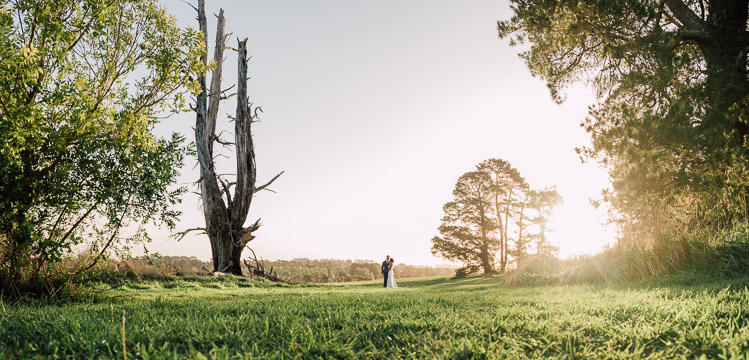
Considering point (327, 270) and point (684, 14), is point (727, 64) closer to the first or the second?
point (684, 14)

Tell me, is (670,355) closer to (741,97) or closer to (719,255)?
(719,255)

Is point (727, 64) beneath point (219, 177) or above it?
above

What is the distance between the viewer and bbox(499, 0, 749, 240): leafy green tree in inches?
403

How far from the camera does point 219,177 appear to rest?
17.4 m

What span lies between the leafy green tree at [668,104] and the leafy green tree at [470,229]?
716 inches

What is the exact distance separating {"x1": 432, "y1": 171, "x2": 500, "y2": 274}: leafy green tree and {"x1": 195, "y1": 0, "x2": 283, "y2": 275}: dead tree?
729 inches

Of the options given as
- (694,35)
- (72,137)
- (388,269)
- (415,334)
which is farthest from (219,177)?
(694,35)

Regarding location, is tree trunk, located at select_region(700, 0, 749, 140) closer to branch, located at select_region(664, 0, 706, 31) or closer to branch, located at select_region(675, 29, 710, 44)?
branch, located at select_region(675, 29, 710, 44)

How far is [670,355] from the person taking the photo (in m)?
2.51

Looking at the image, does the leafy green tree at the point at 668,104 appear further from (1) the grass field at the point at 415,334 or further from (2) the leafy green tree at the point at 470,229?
(2) the leafy green tree at the point at 470,229

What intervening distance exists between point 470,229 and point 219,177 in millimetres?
21549

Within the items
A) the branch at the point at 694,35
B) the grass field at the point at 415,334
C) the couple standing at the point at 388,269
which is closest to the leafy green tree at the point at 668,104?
the branch at the point at 694,35

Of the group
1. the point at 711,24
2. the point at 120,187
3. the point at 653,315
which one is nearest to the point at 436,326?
the point at 653,315

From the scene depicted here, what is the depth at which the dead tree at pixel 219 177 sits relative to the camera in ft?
56.6
